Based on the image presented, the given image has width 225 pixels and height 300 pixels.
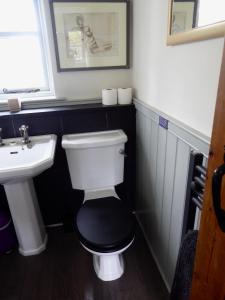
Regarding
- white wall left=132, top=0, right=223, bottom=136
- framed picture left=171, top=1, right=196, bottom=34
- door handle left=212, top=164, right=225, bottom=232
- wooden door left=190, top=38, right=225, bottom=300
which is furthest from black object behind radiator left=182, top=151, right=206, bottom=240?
framed picture left=171, top=1, right=196, bottom=34

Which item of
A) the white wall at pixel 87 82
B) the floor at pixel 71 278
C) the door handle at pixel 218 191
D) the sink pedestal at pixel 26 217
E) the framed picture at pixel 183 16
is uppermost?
the framed picture at pixel 183 16

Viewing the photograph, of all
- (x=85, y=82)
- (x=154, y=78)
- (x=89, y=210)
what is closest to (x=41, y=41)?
(x=85, y=82)

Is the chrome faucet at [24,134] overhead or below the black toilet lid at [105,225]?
overhead

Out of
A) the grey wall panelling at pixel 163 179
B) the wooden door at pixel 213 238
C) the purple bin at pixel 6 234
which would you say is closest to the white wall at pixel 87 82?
the grey wall panelling at pixel 163 179

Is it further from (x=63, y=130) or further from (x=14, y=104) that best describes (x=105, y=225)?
(x=14, y=104)

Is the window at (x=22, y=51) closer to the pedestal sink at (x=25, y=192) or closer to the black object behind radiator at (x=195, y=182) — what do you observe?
the pedestal sink at (x=25, y=192)

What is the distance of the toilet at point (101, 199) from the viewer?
4.06 ft

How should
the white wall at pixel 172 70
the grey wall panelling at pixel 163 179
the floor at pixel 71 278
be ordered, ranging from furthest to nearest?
the floor at pixel 71 278 < the grey wall panelling at pixel 163 179 < the white wall at pixel 172 70

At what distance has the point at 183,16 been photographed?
2.87 ft

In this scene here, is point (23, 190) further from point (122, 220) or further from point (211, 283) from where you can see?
point (211, 283)

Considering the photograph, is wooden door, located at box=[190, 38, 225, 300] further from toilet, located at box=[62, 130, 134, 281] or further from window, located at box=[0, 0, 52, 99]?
window, located at box=[0, 0, 52, 99]

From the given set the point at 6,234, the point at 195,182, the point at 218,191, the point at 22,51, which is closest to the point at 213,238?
the point at 218,191

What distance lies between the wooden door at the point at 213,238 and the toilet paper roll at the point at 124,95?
45.0 inches

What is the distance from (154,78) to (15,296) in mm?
1564
